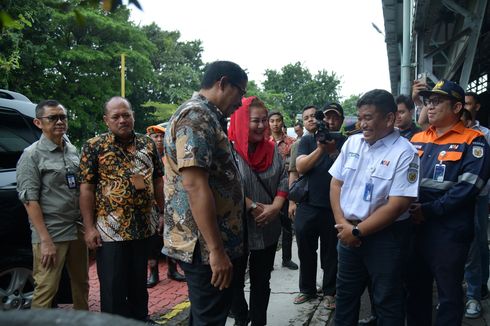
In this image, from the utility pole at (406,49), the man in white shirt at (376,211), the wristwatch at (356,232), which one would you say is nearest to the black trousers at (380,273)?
the man in white shirt at (376,211)

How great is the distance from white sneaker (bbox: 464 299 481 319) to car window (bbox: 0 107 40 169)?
13.2ft

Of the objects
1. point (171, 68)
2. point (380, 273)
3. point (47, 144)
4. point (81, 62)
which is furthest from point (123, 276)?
point (171, 68)

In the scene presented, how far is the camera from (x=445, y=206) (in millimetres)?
2607

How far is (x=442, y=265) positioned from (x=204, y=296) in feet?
5.15

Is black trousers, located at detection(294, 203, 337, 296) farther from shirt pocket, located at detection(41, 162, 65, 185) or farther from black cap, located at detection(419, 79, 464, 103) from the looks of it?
shirt pocket, located at detection(41, 162, 65, 185)

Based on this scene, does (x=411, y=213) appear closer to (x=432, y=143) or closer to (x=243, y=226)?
(x=432, y=143)

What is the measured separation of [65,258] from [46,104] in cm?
124

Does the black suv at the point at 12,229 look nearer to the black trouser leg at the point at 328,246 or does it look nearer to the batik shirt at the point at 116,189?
the batik shirt at the point at 116,189

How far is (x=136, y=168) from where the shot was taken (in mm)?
3148

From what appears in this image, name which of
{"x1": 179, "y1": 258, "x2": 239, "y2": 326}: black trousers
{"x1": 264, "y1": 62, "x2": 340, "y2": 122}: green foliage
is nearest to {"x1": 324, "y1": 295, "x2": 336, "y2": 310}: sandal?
{"x1": 179, "y1": 258, "x2": 239, "y2": 326}: black trousers

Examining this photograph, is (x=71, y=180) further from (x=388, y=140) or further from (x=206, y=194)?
(x=388, y=140)

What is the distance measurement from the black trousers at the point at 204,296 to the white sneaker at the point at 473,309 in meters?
2.34

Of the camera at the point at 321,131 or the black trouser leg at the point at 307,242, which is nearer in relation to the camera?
the camera at the point at 321,131

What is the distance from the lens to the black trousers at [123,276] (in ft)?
9.72
